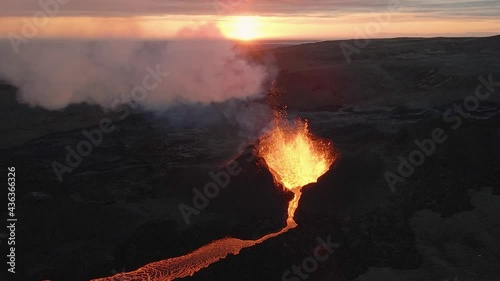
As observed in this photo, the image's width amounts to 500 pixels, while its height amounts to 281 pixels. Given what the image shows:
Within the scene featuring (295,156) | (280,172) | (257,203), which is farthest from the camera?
(295,156)

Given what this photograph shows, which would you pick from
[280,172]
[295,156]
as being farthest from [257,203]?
[295,156]

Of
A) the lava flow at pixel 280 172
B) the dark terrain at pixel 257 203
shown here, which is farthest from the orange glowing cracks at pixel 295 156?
the dark terrain at pixel 257 203

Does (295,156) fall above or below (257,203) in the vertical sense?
above

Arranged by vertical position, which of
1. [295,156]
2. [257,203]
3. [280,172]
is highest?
[295,156]

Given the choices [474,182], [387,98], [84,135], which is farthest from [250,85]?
[474,182]

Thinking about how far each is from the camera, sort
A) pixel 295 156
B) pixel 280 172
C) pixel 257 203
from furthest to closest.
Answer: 1. pixel 295 156
2. pixel 280 172
3. pixel 257 203

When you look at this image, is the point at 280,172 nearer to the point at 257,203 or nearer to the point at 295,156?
the point at 295,156

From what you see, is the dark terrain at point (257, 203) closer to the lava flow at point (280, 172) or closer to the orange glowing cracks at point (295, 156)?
the lava flow at point (280, 172)

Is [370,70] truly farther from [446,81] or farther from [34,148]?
[34,148]
